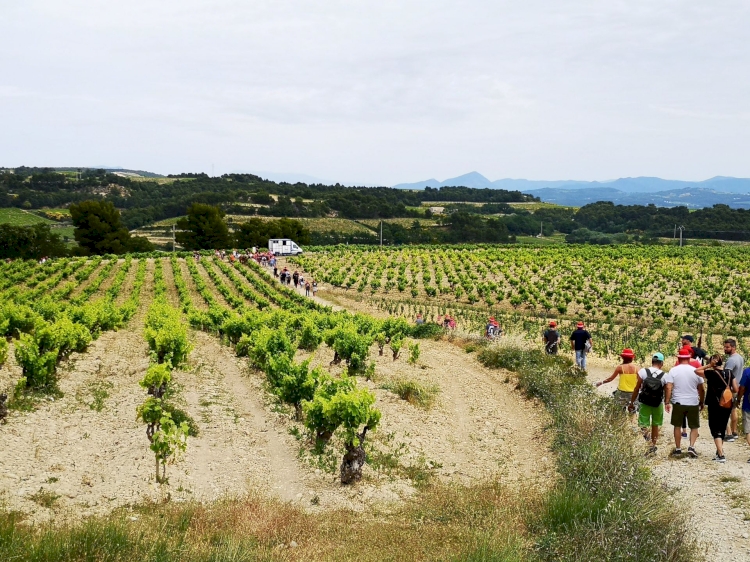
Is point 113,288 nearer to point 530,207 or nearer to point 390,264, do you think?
point 390,264

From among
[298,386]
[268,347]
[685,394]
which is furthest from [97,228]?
[685,394]

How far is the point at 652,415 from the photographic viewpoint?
32.6 feet

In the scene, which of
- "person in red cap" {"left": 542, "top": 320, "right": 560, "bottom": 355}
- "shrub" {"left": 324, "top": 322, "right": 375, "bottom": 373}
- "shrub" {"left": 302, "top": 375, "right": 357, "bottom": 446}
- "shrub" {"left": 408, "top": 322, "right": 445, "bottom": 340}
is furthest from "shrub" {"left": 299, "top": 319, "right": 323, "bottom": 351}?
"shrub" {"left": 302, "top": 375, "right": 357, "bottom": 446}

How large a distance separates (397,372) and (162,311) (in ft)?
32.9

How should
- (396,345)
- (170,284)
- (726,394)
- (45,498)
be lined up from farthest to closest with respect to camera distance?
(170,284)
(396,345)
(726,394)
(45,498)

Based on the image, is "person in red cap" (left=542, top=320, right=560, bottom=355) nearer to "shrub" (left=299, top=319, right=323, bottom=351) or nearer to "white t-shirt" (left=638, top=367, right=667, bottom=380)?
"shrub" (left=299, top=319, right=323, bottom=351)

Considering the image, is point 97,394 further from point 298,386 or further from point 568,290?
point 568,290

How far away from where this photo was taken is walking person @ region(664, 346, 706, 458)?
31.1 feet

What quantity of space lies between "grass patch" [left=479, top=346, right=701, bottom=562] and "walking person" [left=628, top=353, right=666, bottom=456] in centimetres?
35

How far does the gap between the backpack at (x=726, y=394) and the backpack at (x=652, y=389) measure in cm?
82

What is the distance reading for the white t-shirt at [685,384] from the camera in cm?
945

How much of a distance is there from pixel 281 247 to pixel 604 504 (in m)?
62.7

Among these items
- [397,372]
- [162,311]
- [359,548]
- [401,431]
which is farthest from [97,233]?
[359,548]

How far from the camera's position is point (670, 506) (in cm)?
752
